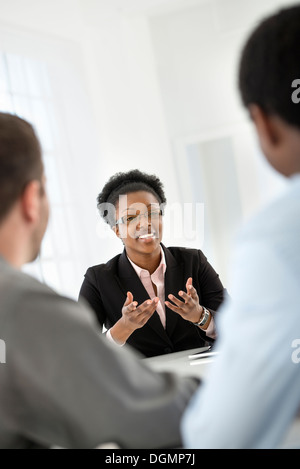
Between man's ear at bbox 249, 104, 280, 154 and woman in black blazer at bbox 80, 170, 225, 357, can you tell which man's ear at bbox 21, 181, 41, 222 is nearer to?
man's ear at bbox 249, 104, 280, 154

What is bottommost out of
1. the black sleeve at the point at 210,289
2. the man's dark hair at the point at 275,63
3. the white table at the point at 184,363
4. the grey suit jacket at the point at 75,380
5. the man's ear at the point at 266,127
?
the white table at the point at 184,363

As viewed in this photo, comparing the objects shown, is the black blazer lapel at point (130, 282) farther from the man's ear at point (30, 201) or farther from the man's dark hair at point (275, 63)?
the man's dark hair at point (275, 63)

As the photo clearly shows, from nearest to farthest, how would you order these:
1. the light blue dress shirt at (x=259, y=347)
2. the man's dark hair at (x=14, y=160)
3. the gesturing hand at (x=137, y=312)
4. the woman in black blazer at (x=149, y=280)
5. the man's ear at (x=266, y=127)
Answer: the light blue dress shirt at (x=259, y=347), the man's ear at (x=266, y=127), the man's dark hair at (x=14, y=160), the gesturing hand at (x=137, y=312), the woman in black blazer at (x=149, y=280)

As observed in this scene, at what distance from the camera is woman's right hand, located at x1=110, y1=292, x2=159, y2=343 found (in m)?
2.47

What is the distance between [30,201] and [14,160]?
0.07 meters

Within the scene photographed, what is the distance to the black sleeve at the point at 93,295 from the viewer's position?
3.14 metres

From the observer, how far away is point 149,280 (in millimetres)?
3160

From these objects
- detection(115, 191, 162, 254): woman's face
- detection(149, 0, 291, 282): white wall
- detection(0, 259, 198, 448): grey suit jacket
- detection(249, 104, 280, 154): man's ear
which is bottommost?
detection(0, 259, 198, 448): grey suit jacket

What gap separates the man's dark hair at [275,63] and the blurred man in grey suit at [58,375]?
0.41 m

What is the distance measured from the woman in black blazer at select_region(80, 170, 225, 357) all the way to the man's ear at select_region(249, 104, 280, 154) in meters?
2.07

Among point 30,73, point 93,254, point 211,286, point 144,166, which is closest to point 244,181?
point 144,166

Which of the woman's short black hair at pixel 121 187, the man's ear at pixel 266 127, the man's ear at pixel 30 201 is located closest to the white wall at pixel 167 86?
the woman's short black hair at pixel 121 187

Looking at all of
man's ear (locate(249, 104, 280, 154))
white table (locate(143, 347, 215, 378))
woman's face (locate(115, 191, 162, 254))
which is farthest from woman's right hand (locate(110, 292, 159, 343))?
man's ear (locate(249, 104, 280, 154))

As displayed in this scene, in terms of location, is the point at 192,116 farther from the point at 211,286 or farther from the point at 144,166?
the point at 211,286
